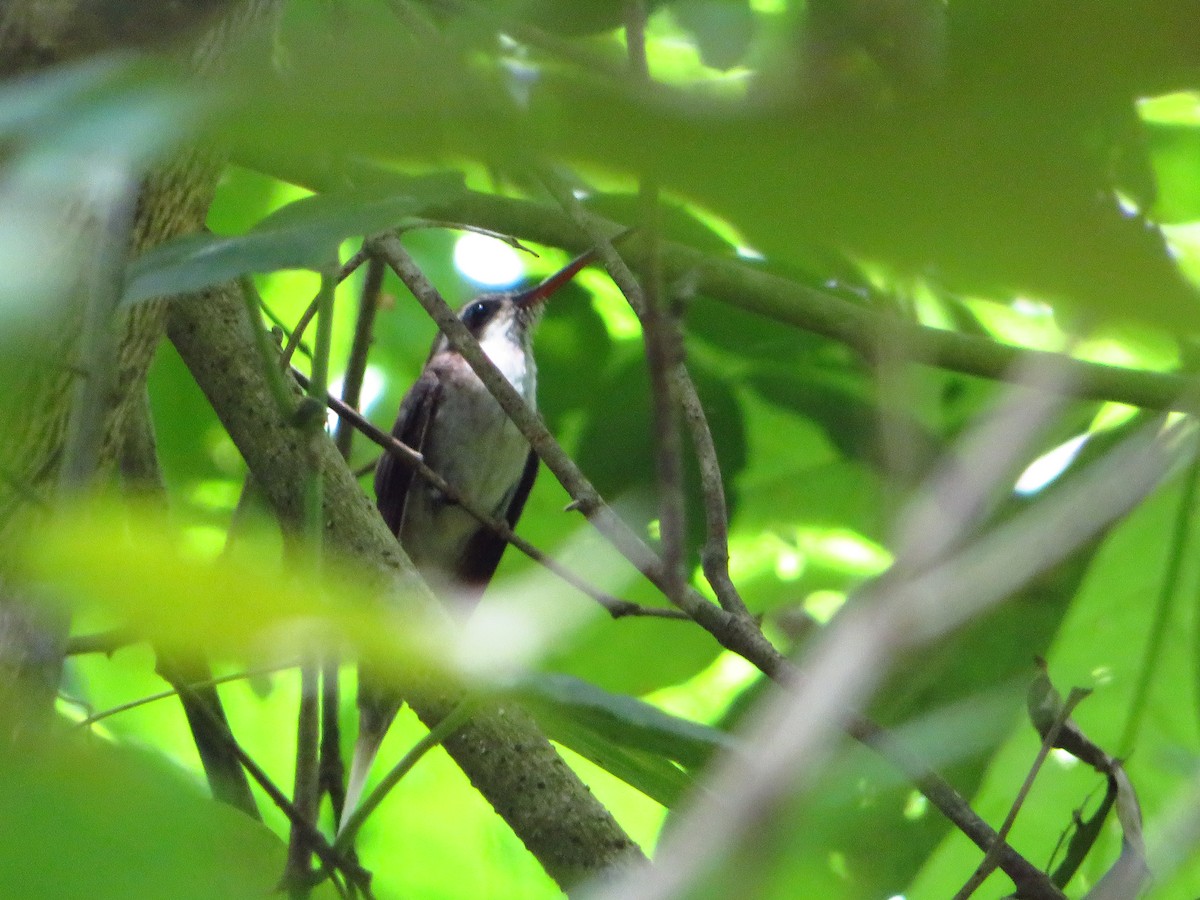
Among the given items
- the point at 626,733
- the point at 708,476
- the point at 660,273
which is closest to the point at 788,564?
the point at 708,476

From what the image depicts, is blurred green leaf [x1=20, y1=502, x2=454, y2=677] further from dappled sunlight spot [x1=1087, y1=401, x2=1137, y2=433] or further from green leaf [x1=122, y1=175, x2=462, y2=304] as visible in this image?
dappled sunlight spot [x1=1087, y1=401, x2=1137, y2=433]

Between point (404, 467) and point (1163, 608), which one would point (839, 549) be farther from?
point (404, 467)

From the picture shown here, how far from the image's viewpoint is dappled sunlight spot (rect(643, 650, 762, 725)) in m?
3.01

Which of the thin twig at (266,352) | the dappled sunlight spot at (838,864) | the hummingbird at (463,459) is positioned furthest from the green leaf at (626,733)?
the hummingbird at (463,459)

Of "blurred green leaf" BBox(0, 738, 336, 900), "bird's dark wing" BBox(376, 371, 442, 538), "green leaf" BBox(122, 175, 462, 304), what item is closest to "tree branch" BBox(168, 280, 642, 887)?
"green leaf" BBox(122, 175, 462, 304)

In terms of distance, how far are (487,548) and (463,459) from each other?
0.34m

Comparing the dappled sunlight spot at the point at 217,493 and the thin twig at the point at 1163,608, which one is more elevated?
the dappled sunlight spot at the point at 217,493

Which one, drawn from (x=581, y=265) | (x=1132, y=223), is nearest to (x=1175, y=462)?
Result: (x=1132, y=223)

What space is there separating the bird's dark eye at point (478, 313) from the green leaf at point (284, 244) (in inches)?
163

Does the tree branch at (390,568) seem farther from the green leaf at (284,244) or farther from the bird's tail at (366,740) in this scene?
the green leaf at (284,244)

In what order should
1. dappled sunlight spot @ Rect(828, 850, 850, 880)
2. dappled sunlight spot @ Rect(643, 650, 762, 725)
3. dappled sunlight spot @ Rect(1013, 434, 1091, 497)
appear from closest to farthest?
dappled sunlight spot @ Rect(828, 850, 850, 880) < dappled sunlight spot @ Rect(1013, 434, 1091, 497) < dappled sunlight spot @ Rect(643, 650, 762, 725)

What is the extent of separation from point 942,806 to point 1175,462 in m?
0.44

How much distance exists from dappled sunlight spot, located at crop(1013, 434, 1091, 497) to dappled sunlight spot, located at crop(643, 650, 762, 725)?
2.29ft

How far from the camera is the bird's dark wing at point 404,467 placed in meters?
4.78
